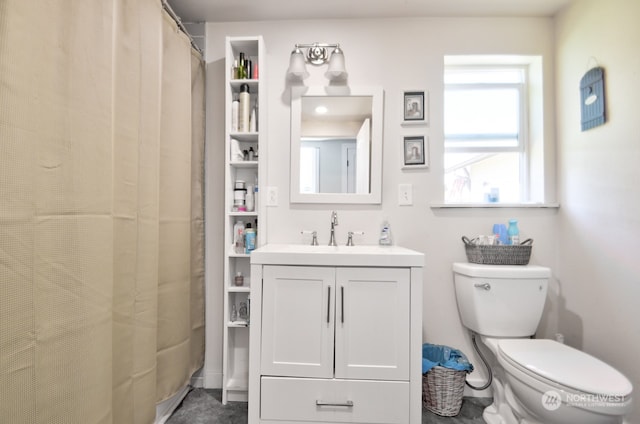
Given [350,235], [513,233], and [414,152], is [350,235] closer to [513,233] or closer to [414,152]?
[414,152]

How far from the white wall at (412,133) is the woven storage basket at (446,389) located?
0.27 metres

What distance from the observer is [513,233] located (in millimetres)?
1708

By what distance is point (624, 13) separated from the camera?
1366 millimetres

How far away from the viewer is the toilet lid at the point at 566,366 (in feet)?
3.45

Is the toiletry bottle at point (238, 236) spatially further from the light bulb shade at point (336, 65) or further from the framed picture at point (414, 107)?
the framed picture at point (414, 107)

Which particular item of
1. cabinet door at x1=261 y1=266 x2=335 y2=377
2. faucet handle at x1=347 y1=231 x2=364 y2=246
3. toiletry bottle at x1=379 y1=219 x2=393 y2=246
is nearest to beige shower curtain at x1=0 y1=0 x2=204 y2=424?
cabinet door at x1=261 y1=266 x2=335 y2=377

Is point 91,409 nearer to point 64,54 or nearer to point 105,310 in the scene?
point 105,310

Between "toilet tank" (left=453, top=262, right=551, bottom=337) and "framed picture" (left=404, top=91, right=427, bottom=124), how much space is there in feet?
3.07

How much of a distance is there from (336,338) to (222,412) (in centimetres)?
82

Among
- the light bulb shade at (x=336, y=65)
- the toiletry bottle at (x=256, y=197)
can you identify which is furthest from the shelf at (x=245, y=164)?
the light bulb shade at (x=336, y=65)

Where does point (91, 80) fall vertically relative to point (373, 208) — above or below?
above

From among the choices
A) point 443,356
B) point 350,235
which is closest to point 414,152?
point 350,235

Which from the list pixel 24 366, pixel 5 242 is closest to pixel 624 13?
pixel 5 242

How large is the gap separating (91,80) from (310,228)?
125cm
